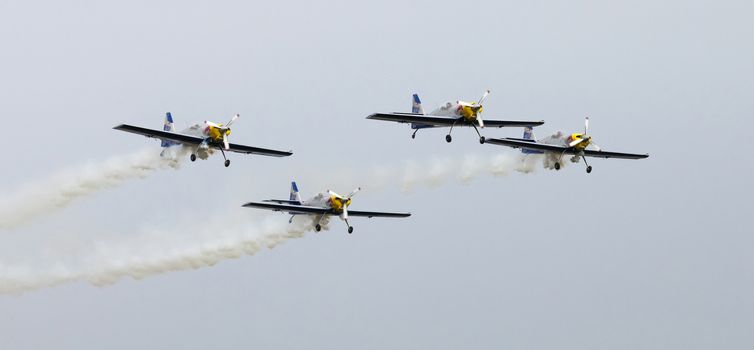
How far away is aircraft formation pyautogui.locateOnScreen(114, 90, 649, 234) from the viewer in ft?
391

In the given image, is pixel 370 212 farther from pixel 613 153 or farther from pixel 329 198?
pixel 613 153

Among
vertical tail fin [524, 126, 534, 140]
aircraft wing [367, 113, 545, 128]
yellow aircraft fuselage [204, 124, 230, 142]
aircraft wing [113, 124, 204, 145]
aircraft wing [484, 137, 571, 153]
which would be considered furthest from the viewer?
vertical tail fin [524, 126, 534, 140]

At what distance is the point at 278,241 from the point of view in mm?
124938

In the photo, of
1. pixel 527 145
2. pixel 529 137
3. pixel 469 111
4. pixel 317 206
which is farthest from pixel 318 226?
pixel 529 137

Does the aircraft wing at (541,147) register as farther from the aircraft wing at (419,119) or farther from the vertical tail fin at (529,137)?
the aircraft wing at (419,119)

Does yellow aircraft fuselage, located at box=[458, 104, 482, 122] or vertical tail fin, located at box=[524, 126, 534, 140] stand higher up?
yellow aircraft fuselage, located at box=[458, 104, 482, 122]

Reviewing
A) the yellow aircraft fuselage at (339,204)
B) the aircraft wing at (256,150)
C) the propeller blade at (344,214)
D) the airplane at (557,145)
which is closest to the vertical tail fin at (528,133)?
the airplane at (557,145)

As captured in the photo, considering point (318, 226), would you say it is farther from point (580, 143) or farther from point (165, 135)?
point (580, 143)

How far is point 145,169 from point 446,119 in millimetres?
19023

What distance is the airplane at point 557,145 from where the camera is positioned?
124 meters

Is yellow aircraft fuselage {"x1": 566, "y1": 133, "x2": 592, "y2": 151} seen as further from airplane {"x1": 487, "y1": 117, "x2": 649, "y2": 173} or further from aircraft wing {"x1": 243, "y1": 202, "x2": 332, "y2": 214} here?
aircraft wing {"x1": 243, "y1": 202, "x2": 332, "y2": 214}

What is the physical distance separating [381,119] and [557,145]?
1110 cm

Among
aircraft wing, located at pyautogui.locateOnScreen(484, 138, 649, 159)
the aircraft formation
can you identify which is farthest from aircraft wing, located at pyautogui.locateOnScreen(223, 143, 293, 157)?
aircraft wing, located at pyautogui.locateOnScreen(484, 138, 649, 159)

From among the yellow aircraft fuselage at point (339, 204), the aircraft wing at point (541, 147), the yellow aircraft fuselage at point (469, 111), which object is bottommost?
the yellow aircraft fuselage at point (339, 204)
